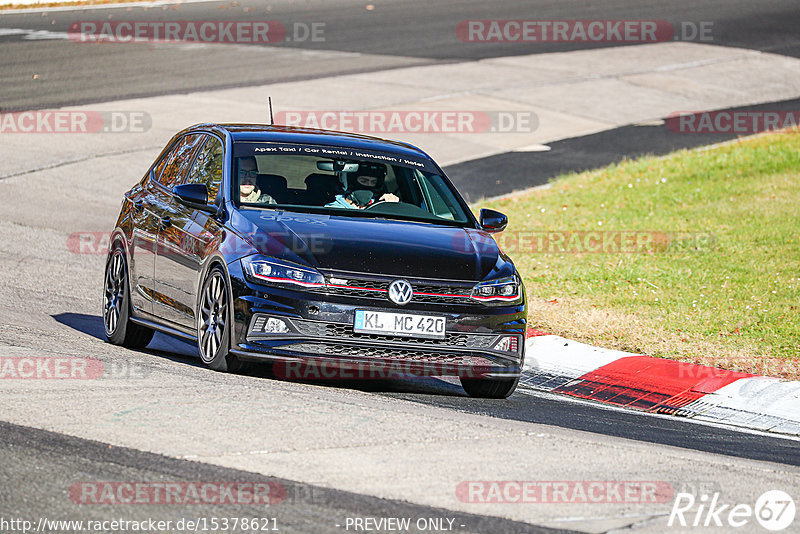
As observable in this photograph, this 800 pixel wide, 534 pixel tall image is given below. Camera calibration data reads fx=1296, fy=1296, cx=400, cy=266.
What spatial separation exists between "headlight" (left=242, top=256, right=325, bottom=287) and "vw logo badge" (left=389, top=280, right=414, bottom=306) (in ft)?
1.40

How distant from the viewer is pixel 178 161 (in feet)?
33.3

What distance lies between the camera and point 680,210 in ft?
54.5

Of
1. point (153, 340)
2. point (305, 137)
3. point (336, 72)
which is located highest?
point (336, 72)

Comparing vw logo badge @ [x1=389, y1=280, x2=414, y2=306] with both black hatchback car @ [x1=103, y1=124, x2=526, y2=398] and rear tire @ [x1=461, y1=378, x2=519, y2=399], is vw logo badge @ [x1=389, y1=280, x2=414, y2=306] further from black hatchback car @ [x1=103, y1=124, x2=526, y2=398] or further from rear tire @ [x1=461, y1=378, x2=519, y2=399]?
rear tire @ [x1=461, y1=378, x2=519, y2=399]

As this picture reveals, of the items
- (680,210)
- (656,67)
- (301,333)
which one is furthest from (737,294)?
(656,67)

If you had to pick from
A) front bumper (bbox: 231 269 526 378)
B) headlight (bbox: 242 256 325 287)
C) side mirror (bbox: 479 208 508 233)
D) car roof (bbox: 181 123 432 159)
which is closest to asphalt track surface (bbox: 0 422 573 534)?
front bumper (bbox: 231 269 526 378)

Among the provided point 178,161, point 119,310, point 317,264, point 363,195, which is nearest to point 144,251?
point 119,310

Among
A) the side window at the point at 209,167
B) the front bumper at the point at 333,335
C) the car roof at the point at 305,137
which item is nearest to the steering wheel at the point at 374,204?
the car roof at the point at 305,137

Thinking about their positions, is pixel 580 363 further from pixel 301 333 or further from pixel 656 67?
pixel 656 67

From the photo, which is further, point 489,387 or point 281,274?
point 489,387

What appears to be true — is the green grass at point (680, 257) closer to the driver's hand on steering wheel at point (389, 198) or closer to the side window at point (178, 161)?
the driver's hand on steering wheel at point (389, 198)

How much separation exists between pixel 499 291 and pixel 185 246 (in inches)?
88.4

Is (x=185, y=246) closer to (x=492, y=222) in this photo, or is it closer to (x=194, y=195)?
(x=194, y=195)

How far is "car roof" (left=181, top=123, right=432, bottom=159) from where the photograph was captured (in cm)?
954
